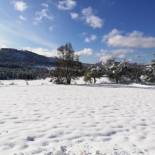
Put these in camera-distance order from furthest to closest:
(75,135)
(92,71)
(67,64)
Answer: (92,71), (67,64), (75,135)

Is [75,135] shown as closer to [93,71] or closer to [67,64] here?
[67,64]

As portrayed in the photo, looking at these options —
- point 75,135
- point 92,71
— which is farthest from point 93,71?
point 75,135

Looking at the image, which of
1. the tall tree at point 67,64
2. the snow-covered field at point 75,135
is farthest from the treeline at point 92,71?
the snow-covered field at point 75,135

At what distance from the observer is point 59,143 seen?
19.9 ft

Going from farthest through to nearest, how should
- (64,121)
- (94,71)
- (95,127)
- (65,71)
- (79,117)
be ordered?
(94,71) < (65,71) < (79,117) < (64,121) < (95,127)

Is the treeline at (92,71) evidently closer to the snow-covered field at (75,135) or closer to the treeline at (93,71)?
the treeline at (93,71)

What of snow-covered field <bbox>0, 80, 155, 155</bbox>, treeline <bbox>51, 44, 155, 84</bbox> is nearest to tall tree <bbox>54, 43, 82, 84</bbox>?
treeline <bbox>51, 44, 155, 84</bbox>

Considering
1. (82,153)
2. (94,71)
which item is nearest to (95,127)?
(82,153)

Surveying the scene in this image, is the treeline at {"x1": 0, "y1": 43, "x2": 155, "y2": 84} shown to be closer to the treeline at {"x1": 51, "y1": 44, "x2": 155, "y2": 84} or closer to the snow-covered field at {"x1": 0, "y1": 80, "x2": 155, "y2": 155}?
the treeline at {"x1": 51, "y1": 44, "x2": 155, "y2": 84}

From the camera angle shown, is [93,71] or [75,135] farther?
[93,71]

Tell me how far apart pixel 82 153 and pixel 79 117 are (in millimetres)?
4531

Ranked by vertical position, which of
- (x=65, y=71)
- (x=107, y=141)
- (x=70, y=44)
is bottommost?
(x=107, y=141)

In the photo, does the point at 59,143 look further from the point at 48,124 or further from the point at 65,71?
the point at 65,71

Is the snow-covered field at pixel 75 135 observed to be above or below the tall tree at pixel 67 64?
below
